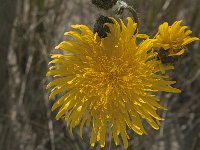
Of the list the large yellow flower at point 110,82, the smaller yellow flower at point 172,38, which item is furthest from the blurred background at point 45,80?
the smaller yellow flower at point 172,38

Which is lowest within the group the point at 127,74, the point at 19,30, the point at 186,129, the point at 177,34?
the point at 186,129

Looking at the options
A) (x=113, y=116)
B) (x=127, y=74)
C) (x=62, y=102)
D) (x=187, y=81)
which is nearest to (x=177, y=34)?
(x=127, y=74)

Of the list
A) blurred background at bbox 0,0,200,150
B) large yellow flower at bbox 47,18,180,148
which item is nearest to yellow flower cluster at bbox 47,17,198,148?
large yellow flower at bbox 47,18,180,148

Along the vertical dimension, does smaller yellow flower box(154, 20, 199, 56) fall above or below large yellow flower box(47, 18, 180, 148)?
→ above

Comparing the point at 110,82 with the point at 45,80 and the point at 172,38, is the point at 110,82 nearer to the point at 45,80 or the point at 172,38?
the point at 172,38

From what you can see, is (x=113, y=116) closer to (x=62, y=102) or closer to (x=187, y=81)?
(x=62, y=102)

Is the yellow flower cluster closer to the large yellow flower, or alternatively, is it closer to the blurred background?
the large yellow flower
